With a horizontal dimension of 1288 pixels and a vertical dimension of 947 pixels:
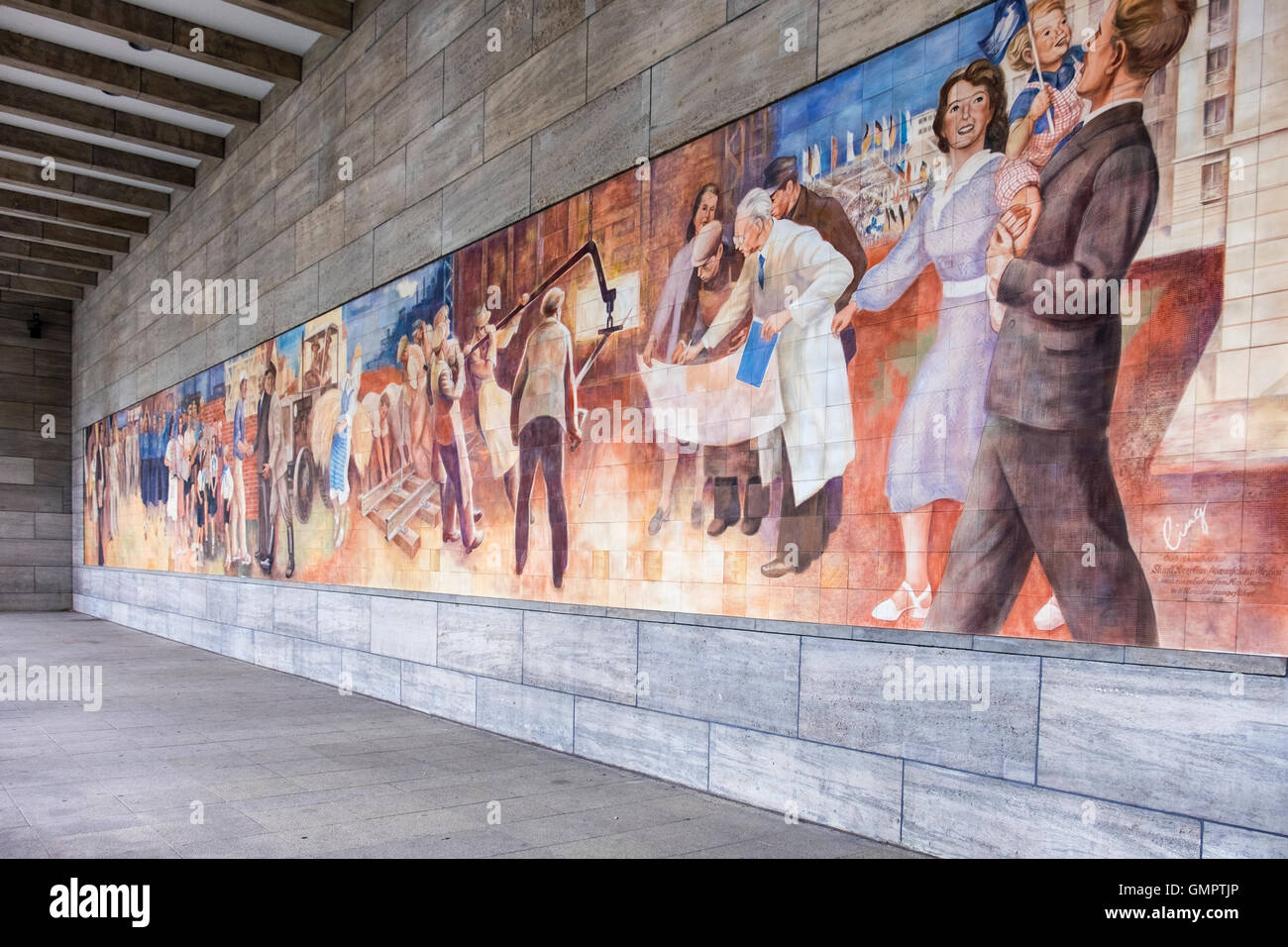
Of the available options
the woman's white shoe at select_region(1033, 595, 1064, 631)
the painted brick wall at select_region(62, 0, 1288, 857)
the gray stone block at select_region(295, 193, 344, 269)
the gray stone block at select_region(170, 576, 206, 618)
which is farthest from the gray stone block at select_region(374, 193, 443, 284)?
the gray stone block at select_region(170, 576, 206, 618)

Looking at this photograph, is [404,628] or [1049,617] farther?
[404,628]

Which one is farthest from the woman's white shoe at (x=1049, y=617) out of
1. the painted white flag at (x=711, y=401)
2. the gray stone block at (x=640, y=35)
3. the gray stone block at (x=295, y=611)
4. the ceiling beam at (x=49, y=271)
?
the ceiling beam at (x=49, y=271)

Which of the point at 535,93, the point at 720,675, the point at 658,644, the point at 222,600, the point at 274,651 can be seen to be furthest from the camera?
the point at 222,600

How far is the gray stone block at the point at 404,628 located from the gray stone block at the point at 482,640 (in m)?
0.19

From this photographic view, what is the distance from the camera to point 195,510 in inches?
682

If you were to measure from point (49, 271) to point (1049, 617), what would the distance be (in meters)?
24.5

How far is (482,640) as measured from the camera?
9.34 m

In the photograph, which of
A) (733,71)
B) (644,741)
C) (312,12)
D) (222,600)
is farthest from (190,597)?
(733,71)

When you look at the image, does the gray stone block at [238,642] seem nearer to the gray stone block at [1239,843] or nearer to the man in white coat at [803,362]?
the man in white coat at [803,362]

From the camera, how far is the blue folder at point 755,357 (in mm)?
6602

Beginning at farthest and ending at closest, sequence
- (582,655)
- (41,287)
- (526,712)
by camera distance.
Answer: (41,287), (526,712), (582,655)

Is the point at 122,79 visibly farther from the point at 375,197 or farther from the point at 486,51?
the point at 486,51

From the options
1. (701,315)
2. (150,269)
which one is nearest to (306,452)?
(701,315)

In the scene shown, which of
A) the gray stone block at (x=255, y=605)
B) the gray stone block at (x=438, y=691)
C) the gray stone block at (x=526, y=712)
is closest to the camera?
the gray stone block at (x=526, y=712)
